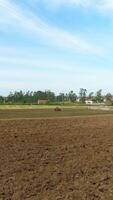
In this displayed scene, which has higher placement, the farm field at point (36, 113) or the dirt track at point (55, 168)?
the farm field at point (36, 113)

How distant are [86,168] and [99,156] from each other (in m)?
3.04

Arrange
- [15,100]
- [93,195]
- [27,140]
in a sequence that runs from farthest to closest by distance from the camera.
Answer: [15,100] → [27,140] → [93,195]

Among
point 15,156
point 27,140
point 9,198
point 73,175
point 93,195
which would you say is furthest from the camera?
point 27,140

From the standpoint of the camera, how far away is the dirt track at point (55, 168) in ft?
36.1

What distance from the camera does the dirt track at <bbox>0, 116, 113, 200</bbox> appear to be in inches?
434

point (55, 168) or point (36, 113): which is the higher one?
point (36, 113)

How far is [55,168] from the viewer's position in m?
14.3

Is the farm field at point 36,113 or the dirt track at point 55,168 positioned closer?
the dirt track at point 55,168

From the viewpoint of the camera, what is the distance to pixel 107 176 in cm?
1345

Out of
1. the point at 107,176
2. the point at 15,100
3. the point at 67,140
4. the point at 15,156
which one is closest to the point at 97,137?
the point at 67,140

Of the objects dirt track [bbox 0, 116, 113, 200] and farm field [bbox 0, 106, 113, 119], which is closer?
dirt track [bbox 0, 116, 113, 200]

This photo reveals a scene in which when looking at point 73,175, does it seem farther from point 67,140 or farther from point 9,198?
point 67,140

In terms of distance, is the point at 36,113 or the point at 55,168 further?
the point at 36,113

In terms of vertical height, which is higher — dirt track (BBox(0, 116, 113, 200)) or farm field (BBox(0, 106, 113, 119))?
farm field (BBox(0, 106, 113, 119))
